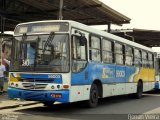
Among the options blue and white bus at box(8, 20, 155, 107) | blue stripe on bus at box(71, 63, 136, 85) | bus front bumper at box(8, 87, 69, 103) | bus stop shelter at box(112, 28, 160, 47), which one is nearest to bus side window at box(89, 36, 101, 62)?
blue and white bus at box(8, 20, 155, 107)

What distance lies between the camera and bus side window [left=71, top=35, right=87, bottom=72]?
1294cm

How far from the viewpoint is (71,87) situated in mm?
12602

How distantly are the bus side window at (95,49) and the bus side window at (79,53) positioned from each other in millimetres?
631

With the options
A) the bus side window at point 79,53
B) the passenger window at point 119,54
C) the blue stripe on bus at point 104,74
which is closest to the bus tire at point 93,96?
Answer: the blue stripe on bus at point 104,74

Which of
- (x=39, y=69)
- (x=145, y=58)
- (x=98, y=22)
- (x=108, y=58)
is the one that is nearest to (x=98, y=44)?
(x=108, y=58)

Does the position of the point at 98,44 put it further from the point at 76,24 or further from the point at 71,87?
the point at 71,87

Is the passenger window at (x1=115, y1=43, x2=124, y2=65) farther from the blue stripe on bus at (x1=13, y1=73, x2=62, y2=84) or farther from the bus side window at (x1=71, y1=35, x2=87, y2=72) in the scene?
the blue stripe on bus at (x1=13, y1=73, x2=62, y2=84)

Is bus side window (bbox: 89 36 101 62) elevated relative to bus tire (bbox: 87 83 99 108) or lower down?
elevated

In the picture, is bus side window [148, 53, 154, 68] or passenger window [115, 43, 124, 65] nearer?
passenger window [115, 43, 124, 65]

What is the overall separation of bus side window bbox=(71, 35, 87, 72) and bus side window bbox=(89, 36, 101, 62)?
63 cm

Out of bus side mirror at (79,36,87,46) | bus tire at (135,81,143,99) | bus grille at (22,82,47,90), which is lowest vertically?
bus tire at (135,81,143,99)

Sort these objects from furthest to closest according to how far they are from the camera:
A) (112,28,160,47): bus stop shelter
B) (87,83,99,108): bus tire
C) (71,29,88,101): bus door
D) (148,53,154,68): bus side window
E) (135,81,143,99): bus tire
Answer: (112,28,160,47): bus stop shelter, (148,53,154,68): bus side window, (135,81,143,99): bus tire, (87,83,99,108): bus tire, (71,29,88,101): bus door

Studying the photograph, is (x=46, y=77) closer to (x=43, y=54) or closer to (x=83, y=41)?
(x=43, y=54)

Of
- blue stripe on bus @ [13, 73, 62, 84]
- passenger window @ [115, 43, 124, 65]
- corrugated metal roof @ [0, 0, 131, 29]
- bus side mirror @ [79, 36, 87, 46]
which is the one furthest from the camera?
corrugated metal roof @ [0, 0, 131, 29]
